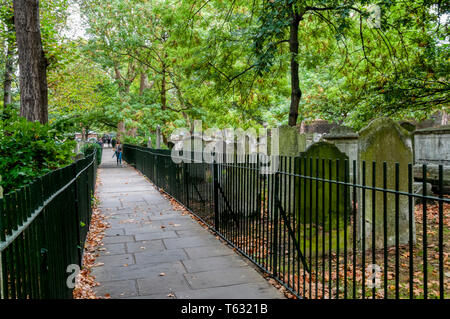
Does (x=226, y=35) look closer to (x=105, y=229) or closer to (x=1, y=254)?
(x=105, y=229)

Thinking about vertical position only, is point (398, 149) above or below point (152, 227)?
above

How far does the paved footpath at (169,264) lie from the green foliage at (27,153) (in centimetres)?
172

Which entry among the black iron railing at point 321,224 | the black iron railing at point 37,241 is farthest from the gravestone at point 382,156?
the black iron railing at point 37,241

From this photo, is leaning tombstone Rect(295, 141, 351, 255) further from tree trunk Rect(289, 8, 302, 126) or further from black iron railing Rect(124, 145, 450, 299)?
tree trunk Rect(289, 8, 302, 126)

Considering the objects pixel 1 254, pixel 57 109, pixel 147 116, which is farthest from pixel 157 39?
pixel 1 254

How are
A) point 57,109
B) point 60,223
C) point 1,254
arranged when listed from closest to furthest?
1. point 1,254
2. point 60,223
3. point 57,109

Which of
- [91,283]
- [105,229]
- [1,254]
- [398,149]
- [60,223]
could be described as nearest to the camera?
[1,254]

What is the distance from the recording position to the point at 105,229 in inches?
302

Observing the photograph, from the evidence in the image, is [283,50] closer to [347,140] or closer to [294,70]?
[294,70]

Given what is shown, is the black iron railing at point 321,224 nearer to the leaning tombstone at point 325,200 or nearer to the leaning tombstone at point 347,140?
the leaning tombstone at point 325,200

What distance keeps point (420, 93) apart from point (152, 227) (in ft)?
22.8

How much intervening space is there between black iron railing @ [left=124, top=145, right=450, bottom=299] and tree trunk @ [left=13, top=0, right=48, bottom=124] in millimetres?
4356

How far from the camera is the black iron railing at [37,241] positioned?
74.9 inches

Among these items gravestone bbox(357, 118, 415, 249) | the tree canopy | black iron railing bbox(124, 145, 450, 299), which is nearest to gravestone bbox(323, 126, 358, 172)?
the tree canopy
